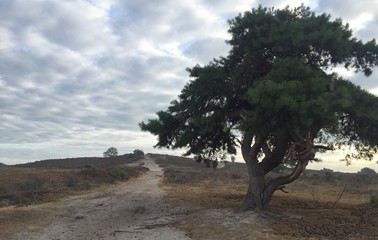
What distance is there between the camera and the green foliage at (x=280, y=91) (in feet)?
49.2

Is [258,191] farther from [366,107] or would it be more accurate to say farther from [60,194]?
[60,194]

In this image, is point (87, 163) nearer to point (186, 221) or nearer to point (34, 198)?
point (34, 198)

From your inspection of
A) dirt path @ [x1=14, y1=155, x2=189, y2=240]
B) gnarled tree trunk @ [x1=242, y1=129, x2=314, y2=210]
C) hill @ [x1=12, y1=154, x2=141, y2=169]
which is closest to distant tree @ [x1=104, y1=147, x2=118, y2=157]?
hill @ [x1=12, y1=154, x2=141, y2=169]

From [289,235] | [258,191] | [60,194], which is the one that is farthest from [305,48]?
[60,194]

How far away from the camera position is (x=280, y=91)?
14.7m

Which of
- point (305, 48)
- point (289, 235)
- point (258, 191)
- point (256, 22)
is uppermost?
point (256, 22)

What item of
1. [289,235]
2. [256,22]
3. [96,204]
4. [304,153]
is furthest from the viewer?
[96,204]

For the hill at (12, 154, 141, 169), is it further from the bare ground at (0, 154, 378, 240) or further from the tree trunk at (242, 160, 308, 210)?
the tree trunk at (242, 160, 308, 210)

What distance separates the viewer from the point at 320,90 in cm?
1536

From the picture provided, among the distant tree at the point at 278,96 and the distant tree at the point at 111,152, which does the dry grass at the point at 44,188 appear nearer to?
the distant tree at the point at 278,96

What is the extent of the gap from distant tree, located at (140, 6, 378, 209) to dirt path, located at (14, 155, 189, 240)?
3.83m

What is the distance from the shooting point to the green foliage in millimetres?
14984

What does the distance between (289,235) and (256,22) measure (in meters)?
9.85

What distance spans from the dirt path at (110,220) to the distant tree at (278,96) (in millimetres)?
3832
